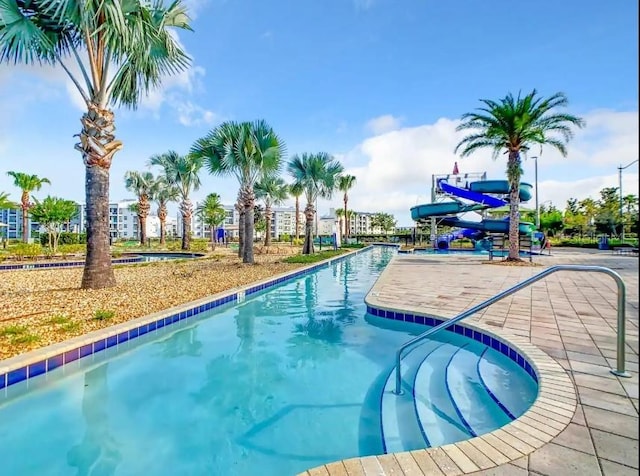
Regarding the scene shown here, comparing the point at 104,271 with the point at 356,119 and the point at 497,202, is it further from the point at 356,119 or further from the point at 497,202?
the point at 497,202

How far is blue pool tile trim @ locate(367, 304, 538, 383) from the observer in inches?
128

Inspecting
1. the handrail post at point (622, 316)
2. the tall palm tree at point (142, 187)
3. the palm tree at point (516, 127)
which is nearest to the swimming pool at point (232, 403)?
the handrail post at point (622, 316)

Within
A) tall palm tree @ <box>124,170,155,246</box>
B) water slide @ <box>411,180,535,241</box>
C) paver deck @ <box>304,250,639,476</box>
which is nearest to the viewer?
paver deck @ <box>304,250,639,476</box>

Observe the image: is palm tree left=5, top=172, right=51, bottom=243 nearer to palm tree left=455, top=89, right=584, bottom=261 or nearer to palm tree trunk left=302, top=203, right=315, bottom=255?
palm tree trunk left=302, top=203, right=315, bottom=255

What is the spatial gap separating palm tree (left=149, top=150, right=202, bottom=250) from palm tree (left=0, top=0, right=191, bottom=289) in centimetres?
1393

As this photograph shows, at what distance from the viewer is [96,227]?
680 cm

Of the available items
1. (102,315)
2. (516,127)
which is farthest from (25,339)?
(516,127)

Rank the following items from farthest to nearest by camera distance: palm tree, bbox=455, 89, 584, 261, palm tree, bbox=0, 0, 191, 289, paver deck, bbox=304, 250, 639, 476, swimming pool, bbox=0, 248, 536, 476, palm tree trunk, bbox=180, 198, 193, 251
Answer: palm tree trunk, bbox=180, 198, 193, 251, palm tree, bbox=455, 89, 584, 261, palm tree, bbox=0, 0, 191, 289, swimming pool, bbox=0, 248, 536, 476, paver deck, bbox=304, 250, 639, 476

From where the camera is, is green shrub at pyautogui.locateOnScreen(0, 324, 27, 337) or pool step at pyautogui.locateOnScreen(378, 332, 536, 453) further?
green shrub at pyautogui.locateOnScreen(0, 324, 27, 337)

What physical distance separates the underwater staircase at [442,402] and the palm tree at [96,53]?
6307 mm

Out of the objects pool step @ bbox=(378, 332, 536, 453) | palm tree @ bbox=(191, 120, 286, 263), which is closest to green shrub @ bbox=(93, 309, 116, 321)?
pool step @ bbox=(378, 332, 536, 453)

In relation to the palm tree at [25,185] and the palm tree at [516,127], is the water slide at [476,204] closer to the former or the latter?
the palm tree at [516,127]

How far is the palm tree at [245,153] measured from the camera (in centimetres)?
1219

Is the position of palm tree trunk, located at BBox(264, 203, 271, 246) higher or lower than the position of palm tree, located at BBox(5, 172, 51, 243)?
lower
